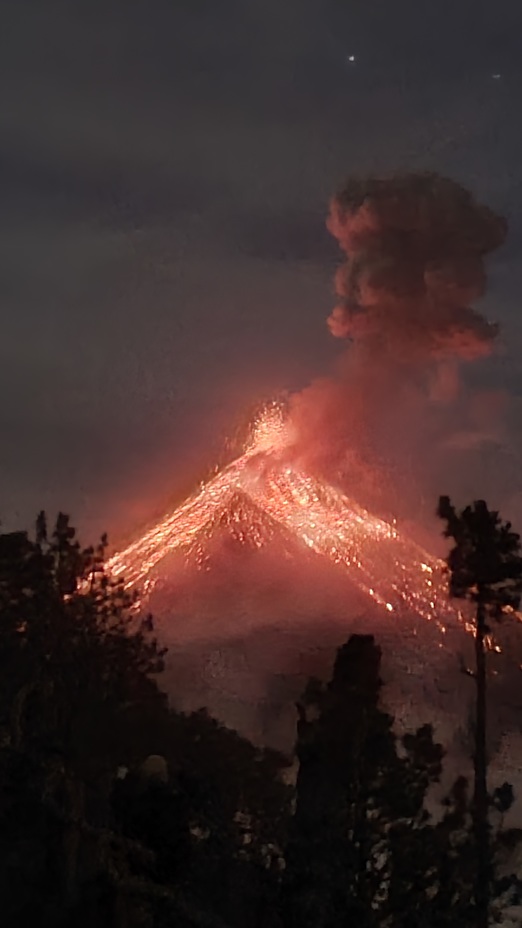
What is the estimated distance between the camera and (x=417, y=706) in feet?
21.8

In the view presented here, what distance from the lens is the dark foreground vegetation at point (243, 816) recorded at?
6.26 m

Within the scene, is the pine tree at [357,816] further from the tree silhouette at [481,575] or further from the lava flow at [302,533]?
the lava flow at [302,533]

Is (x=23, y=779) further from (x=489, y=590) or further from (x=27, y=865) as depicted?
(x=489, y=590)

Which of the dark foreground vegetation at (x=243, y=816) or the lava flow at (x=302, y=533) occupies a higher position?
the lava flow at (x=302, y=533)

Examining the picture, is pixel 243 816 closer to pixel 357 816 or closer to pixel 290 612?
pixel 357 816

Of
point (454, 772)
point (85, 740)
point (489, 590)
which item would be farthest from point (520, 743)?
point (85, 740)

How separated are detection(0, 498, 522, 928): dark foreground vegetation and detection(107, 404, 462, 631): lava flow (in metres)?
0.28

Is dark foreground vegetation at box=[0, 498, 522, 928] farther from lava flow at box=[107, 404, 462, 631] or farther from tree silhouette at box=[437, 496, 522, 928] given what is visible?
lava flow at box=[107, 404, 462, 631]

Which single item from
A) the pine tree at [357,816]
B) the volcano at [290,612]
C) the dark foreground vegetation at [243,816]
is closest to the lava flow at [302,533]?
the volcano at [290,612]

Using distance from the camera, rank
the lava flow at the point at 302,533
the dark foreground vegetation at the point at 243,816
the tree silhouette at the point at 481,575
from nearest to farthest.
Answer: the dark foreground vegetation at the point at 243,816, the tree silhouette at the point at 481,575, the lava flow at the point at 302,533

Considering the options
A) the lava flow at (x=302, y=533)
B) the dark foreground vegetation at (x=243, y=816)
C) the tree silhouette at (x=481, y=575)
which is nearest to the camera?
the dark foreground vegetation at (x=243, y=816)

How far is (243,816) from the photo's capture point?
644 centimetres

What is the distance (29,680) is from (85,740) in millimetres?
595

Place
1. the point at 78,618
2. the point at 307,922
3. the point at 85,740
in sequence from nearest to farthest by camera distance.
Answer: the point at 307,922, the point at 85,740, the point at 78,618
